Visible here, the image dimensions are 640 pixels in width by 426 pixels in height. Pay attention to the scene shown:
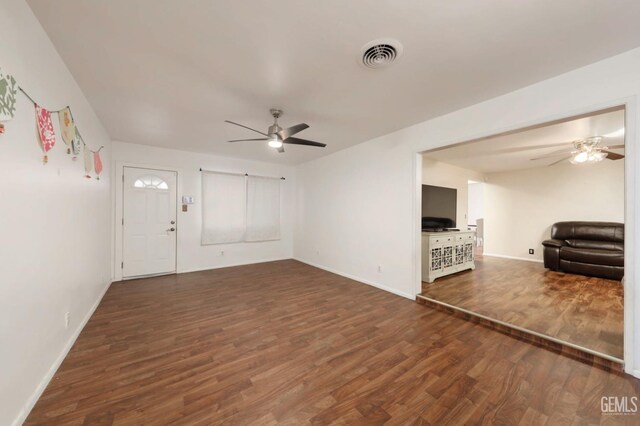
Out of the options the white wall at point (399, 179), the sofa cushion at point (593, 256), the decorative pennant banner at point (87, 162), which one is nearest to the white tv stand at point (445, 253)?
the white wall at point (399, 179)

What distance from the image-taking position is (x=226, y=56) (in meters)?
1.88

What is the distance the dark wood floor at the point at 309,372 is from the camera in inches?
57.2

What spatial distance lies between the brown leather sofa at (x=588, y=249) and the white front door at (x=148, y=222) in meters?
8.06

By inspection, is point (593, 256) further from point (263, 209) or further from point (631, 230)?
point (263, 209)

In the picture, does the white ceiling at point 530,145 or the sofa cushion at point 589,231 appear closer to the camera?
the white ceiling at point 530,145

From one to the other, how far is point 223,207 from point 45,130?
3680 mm

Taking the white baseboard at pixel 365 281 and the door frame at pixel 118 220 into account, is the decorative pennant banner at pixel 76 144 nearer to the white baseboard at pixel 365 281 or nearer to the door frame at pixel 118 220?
the door frame at pixel 118 220

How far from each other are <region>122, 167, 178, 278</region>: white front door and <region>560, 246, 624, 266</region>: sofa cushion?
810cm

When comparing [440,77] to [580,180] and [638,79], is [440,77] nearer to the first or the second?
[638,79]

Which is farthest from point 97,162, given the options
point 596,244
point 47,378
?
point 596,244

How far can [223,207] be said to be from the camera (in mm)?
5270

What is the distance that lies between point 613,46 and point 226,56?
304 cm

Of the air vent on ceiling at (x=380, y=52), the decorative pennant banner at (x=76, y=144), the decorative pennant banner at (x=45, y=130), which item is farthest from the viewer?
the decorative pennant banner at (x=76, y=144)

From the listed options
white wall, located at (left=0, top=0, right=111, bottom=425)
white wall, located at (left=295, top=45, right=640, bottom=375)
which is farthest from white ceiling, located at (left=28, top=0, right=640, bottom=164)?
white wall, located at (left=0, top=0, right=111, bottom=425)
